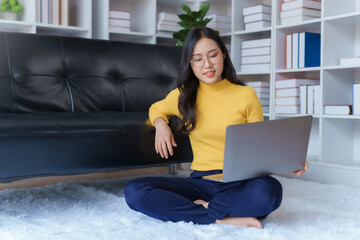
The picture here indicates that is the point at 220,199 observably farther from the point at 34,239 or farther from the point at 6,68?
the point at 6,68

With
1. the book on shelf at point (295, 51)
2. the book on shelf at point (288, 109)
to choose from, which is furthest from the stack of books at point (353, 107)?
the book on shelf at point (295, 51)

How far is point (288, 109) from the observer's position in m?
2.83

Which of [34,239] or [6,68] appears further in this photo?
[6,68]

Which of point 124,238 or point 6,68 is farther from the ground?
A: point 6,68

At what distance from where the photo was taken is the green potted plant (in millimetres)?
2730

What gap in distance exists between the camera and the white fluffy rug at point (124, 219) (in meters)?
1.43

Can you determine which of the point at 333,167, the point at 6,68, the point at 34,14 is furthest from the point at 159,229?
the point at 34,14

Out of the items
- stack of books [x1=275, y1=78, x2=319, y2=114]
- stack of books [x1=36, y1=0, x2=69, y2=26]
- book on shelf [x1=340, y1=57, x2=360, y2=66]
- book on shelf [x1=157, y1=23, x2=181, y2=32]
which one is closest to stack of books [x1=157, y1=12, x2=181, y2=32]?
book on shelf [x1=157, y1=23, x2=181, y2=32]

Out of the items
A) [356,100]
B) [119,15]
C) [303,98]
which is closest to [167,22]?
[119,15]

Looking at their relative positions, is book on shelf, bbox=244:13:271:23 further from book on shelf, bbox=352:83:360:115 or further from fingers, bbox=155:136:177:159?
fingers, bbox=155:136:177:159

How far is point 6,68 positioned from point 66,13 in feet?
3.13

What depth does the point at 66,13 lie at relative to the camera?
2928 mm

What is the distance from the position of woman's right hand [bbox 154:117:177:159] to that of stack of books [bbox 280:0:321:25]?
57.5 inches

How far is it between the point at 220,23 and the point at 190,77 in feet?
5.89
